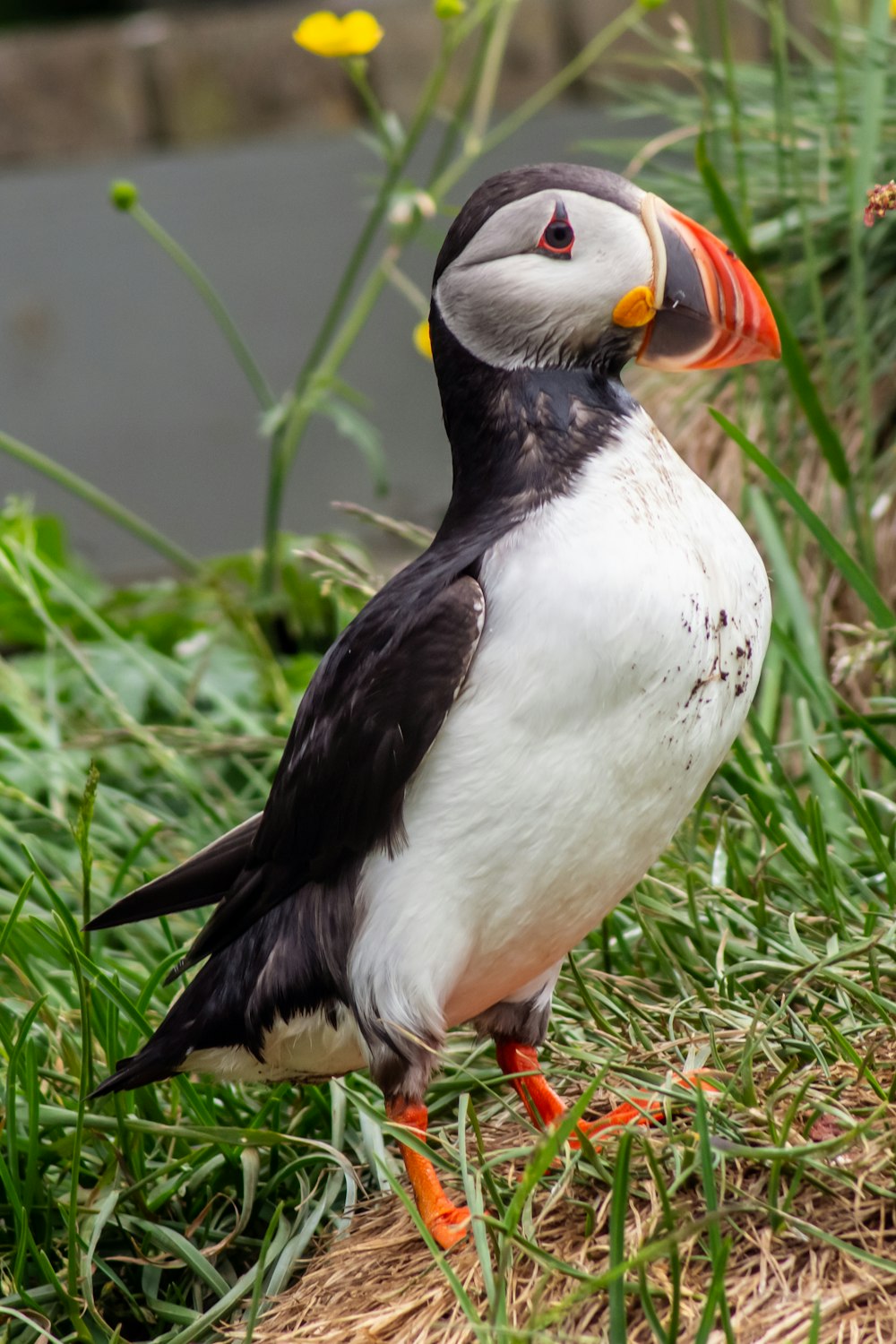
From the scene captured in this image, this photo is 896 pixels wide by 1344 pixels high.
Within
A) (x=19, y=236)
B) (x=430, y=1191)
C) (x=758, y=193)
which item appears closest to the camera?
(x=430, y=1191)

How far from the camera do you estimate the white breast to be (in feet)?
5.01

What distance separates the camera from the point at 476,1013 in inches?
71.3

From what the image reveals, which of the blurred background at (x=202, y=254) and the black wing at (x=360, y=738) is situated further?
the blurred background at (x=202, y=254)

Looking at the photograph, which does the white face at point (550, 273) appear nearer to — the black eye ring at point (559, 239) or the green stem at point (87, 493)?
the black eye ring at point (559, 239)

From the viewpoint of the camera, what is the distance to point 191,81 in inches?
220

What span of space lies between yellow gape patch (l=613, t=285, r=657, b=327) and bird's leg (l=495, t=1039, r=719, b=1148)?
796 mm

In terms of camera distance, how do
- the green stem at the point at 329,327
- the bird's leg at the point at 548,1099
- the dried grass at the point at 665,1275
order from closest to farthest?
the dried grass at the point at 665,1275 → the bird's leg at the point at 548,1099 → the green stem at the point at 329,327

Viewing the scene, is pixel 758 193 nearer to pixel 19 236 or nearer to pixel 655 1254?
pixel 655 1254

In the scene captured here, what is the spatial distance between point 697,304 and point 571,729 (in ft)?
1.58

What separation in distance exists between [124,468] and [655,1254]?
4.66m

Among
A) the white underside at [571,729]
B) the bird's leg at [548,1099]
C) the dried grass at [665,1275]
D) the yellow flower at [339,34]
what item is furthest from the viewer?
the yellow flower at [339,34]

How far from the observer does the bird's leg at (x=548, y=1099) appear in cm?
163

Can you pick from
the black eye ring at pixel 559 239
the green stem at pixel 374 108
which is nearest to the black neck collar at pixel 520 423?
the black eye ring at pixel 559 239

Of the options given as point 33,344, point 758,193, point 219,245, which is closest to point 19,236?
point 33,344
